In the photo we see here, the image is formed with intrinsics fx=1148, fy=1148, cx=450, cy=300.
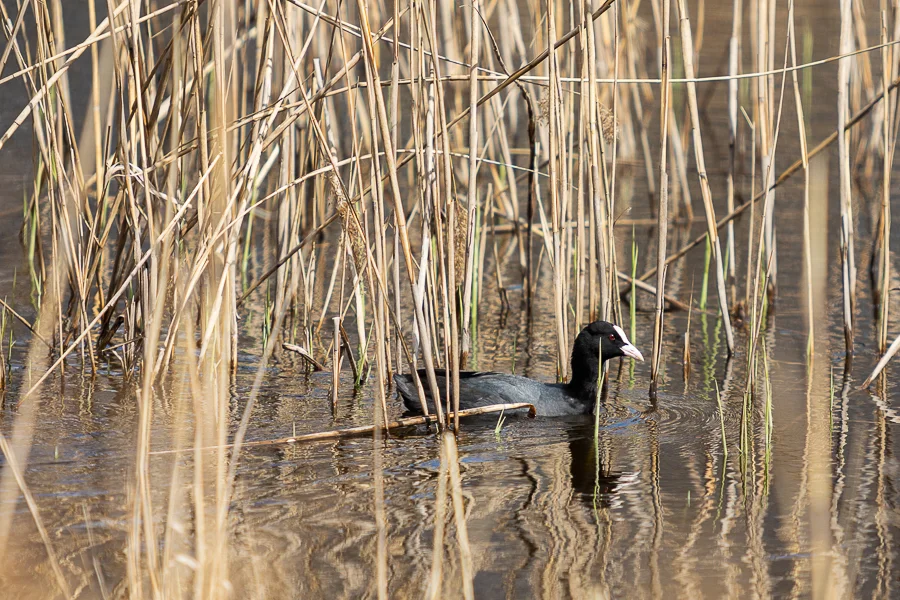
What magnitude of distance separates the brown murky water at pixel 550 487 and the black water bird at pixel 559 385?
4.5 inches

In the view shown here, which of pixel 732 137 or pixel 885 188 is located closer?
pixel 885 188

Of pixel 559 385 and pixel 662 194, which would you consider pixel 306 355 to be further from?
pixel 662 194

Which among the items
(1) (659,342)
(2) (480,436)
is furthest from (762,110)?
(2) (480,436)

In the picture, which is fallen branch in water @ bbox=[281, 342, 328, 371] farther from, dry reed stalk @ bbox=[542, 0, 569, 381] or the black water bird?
dry reed stalk @ bbox=[542, 0, 569, 381]

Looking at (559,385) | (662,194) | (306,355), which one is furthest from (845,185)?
(306,355)

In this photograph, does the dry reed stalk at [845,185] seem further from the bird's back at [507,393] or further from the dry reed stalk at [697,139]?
the bird's back at [507,393]

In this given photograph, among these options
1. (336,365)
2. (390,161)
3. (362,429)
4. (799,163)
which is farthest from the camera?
(799,163)

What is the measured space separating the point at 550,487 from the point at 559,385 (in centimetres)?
128

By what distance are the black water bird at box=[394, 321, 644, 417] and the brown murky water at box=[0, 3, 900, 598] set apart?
0.11 m

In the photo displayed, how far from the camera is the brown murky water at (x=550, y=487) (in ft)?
12.4

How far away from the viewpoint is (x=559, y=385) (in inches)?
233

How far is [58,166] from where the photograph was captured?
5.17 meters

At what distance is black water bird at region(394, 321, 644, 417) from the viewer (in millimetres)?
5699

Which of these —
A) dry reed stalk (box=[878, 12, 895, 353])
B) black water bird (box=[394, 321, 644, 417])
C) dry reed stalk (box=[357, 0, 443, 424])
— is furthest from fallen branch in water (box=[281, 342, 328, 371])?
dry reed stalk (box=[878, 12, 895, 353])
